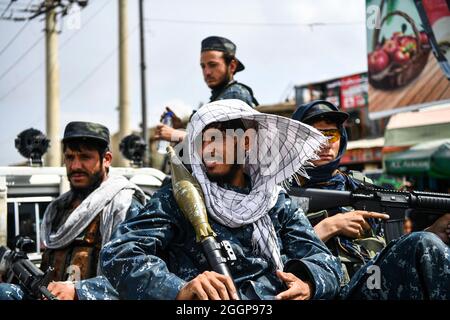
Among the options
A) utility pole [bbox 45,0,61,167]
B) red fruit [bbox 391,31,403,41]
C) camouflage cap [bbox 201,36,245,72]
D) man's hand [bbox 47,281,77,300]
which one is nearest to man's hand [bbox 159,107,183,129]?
camouflage cap [bbox 201,36,245,72]

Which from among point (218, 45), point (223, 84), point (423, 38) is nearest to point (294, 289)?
point (223, 84)

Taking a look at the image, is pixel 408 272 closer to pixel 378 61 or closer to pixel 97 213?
pixel 97 213

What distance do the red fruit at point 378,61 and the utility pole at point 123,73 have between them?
717 cm

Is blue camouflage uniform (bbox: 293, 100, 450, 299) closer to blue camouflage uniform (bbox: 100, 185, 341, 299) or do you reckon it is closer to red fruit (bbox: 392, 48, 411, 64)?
blue camouflage uniform (bbox: 100, 185, 341, 299)

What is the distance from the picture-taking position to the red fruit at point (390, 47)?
8547 mm

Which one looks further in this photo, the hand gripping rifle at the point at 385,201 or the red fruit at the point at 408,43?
the red fruit at the point at 408,43

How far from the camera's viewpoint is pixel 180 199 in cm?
202

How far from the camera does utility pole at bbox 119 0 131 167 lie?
14477mm

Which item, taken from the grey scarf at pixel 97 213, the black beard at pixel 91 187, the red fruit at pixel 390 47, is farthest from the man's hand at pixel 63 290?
the red fruit at pixel 390 47

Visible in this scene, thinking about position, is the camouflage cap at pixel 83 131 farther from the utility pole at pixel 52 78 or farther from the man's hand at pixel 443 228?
the utility pole at pixel 52 78

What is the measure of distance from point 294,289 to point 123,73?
1342cm

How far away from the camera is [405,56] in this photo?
8.72m
